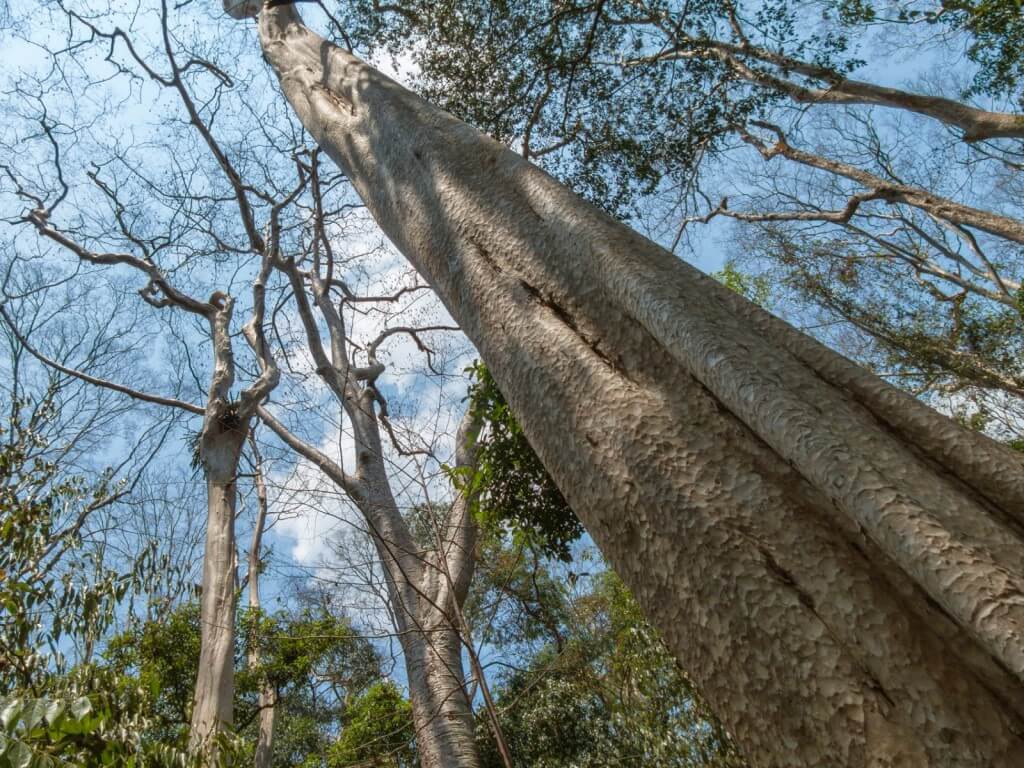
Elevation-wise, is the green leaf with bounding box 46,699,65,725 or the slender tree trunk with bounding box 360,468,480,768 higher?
the slender tree trunk with bounding box 360,468,480,768

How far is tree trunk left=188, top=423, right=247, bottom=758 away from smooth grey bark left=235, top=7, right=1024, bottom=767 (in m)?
3.16

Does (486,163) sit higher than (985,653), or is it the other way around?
(486,163)

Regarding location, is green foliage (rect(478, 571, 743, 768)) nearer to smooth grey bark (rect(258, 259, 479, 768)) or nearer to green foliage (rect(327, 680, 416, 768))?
smooth grey bark (rect(258, 259, 479, 768))

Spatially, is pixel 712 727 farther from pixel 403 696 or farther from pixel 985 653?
pixel 403 696

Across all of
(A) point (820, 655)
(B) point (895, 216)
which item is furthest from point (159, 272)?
(B) point (895, 216)

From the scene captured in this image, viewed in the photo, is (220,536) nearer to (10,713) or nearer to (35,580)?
(35,580)

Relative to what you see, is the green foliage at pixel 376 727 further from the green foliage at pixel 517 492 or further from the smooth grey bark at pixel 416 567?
the green foliage at pixel 517 492

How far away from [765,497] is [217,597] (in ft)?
16.2

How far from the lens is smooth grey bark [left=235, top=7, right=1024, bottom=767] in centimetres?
116

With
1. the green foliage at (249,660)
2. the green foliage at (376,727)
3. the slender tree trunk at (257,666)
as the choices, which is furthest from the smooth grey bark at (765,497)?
the green foliage at (376,727)

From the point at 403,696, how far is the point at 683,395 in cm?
1232

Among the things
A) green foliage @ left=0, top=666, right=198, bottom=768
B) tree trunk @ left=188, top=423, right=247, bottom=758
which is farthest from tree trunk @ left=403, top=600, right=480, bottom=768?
green foliage @ left=0, top=666, right=198, bottom=768

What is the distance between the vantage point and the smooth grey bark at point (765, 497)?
116cm

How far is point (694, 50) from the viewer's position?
6902mm
